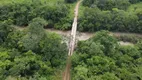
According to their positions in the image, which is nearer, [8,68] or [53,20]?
[8,68]

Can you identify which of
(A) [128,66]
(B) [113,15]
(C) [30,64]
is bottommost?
(A) [128,66]

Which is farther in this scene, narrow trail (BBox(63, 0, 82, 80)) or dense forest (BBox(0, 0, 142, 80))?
narrow trail (BBox(63, 0, 82, 80))

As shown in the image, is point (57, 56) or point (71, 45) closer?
point (57, 56)

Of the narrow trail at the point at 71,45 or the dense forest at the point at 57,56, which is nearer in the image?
the dense forest at the point at 57,56

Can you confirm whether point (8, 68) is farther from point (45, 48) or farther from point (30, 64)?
point (45, 48)

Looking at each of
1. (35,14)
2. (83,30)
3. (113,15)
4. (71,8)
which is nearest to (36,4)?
(35,14)

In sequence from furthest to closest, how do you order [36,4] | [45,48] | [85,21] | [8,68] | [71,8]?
[71,8], [36,4], [85,21], [45,48], [8,68]

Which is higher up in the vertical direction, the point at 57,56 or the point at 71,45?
the point at 57,56

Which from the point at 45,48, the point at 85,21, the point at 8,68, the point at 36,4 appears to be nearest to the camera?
the point at 8,68

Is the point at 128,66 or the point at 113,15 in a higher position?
the point at 113,15

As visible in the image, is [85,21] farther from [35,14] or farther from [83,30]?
[35,14]
